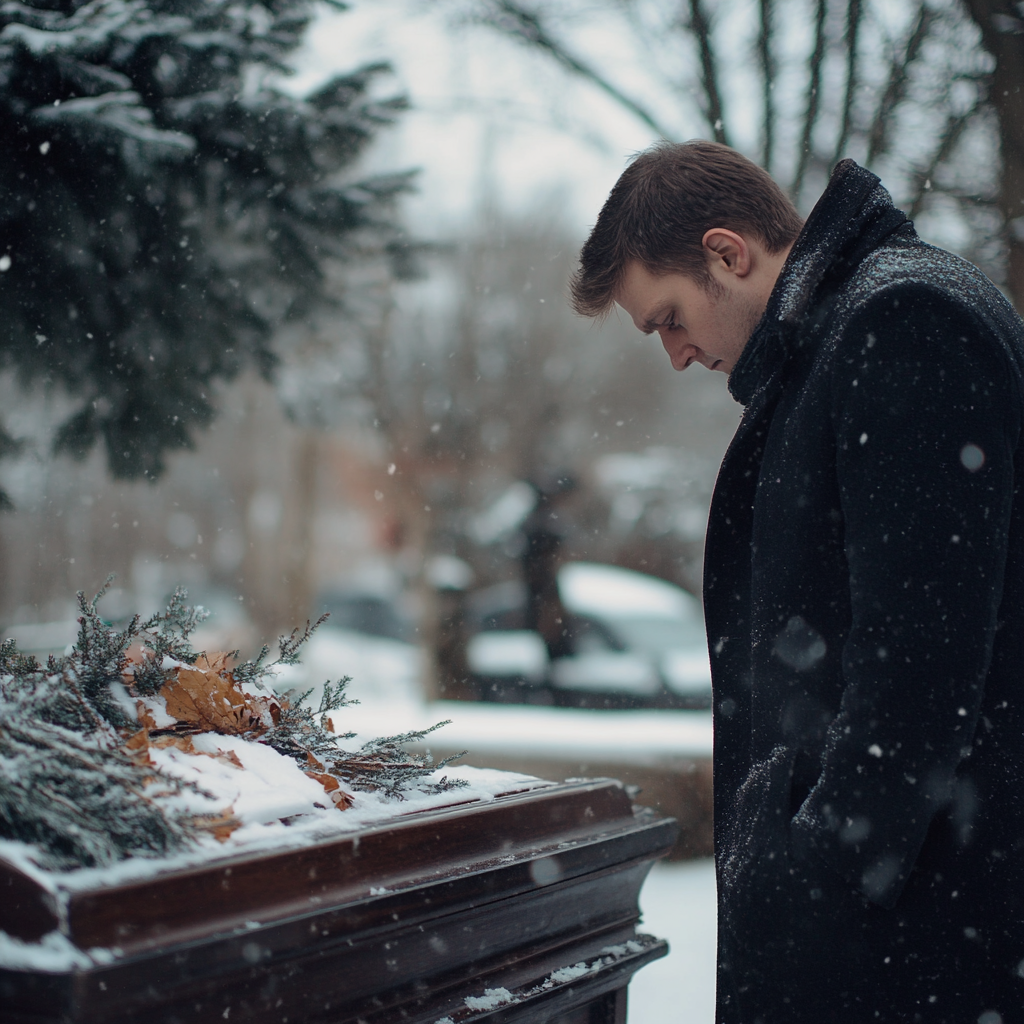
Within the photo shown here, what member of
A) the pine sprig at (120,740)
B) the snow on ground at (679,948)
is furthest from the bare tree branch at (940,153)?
the pine sprig at (120,740)

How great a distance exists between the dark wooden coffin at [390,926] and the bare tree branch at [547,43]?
404 centimetres

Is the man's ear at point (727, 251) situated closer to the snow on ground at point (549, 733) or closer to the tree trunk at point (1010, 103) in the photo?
the snow on ground at point (549, 733)

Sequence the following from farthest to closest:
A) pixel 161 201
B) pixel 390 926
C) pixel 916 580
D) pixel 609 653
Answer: pixel 609 653
pixel 161 201
pixel 390 926
pixel 916 580

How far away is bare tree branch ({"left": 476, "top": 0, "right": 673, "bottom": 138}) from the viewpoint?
16.0 ft

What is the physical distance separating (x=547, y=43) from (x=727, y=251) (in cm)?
394

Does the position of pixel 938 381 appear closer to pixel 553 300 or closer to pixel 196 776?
pixel 196 776

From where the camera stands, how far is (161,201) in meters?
3.50

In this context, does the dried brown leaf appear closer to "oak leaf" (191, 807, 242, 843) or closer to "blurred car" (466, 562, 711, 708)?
"oak leaf" (191, 807, 242, 843)

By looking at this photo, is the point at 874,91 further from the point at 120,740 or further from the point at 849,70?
the point at 120,740

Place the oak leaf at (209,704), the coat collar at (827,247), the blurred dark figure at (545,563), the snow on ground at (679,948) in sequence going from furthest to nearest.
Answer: the blurred dark figure at (545,563) < the snow on ground at (679,948) < the oak leaf at (209,704) < the coat collar at (827,247)

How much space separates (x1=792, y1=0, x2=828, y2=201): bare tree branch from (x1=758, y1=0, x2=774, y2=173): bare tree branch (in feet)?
0.49

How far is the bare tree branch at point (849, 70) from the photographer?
13.8ft

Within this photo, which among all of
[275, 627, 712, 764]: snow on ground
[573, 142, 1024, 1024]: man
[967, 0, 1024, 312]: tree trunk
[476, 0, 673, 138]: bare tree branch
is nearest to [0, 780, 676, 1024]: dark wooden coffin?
[573, 142, 1024, 1024]: man

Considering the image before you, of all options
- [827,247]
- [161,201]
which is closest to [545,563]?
[161,201]
